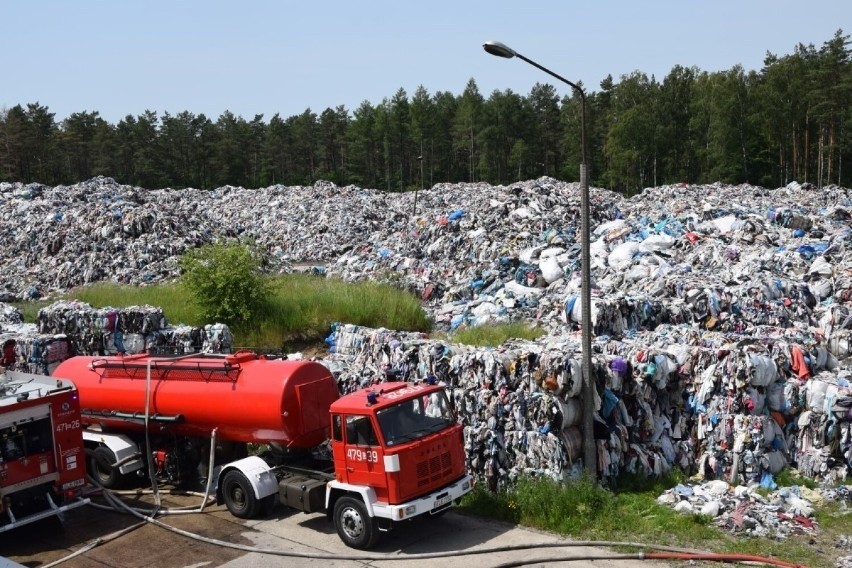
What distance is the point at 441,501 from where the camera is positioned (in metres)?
10.4

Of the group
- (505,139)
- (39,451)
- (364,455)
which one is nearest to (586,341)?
(364,455)

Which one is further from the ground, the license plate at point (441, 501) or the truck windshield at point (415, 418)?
the truck windshield at point (415, 418)

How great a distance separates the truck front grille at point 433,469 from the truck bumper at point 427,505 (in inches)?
6.6

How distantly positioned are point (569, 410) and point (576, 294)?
8.49 m

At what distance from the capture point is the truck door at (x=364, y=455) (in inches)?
400

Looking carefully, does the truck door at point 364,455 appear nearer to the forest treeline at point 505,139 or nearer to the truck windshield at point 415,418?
the truck windshield at point 415,418

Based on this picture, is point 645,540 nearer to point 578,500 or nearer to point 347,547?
point 578,500

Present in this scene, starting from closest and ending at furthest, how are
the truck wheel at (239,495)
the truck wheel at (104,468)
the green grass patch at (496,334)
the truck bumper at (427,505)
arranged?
the truck bumper at (427,505)
the truck wheel at (239,495)
the truck wheel at (104,468)
the green grass patch at (496,334)

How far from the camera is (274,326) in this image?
70.9 ft

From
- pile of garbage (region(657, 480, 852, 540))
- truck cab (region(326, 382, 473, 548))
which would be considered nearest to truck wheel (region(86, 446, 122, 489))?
truck cab (region(326, 382, 473, 548))

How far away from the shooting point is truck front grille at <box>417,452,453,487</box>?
1029 cm

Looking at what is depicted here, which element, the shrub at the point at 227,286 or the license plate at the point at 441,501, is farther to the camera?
the shrub at the point at 227,286

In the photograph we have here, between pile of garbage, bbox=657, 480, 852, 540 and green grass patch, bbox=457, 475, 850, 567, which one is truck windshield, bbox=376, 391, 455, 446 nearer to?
green grass patch, bbox=457, 475, 850, 567

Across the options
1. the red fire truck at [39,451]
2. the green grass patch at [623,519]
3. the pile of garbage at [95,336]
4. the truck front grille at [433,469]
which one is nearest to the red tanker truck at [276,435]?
the truck front grille at [433,469]
